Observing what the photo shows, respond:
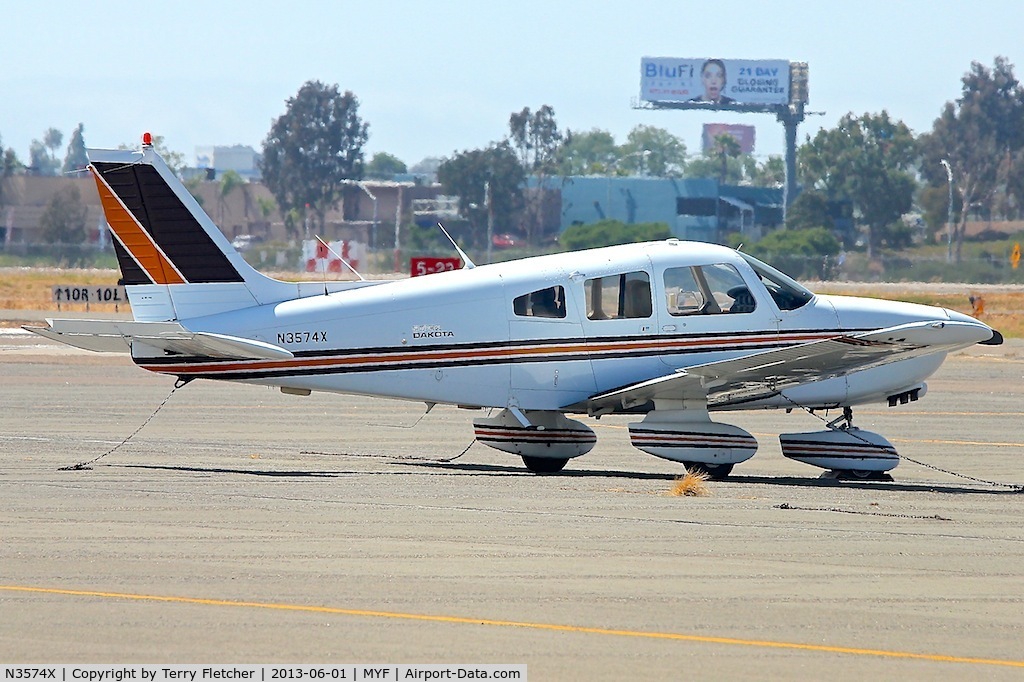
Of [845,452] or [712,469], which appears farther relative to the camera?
[845,452]

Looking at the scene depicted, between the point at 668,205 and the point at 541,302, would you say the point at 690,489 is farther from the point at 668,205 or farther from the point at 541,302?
the point at 668,205

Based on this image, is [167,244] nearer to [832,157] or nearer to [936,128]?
[832,157]

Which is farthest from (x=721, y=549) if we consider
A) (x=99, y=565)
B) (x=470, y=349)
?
(x=470, y=349)

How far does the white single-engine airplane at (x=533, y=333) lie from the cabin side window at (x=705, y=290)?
15 mm

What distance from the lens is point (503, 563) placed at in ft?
31.5

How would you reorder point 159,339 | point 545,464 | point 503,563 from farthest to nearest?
1. point 545,464
2. point 159,339
3. point 503,563

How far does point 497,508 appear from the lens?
12.2m

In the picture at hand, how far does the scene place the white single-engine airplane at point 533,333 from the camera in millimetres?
14680

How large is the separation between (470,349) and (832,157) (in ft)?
350

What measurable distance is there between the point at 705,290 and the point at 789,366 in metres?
1.31

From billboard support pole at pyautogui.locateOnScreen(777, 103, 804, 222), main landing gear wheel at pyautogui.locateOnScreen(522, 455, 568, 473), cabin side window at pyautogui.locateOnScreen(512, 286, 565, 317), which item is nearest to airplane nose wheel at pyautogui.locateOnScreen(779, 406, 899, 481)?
main landing gear wheel at pyautogui.locateOnScreen(522, 455, 568, 473)
